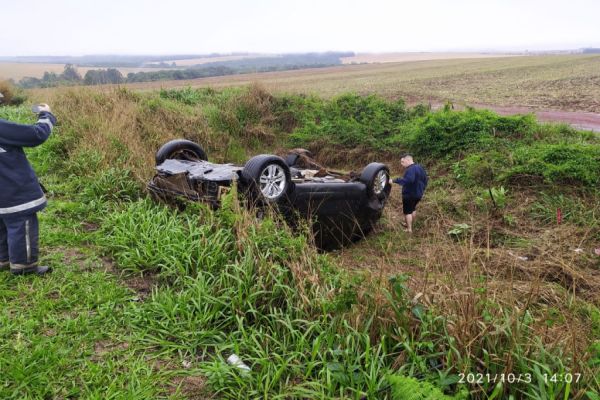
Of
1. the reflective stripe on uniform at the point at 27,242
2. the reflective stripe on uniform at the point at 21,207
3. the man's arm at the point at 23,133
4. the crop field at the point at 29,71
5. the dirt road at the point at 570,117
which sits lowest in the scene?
the reflective stripe on uniform at the point at 27,242

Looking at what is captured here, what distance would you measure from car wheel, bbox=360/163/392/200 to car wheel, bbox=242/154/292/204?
1.53 metres

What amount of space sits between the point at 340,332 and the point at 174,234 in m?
2.29

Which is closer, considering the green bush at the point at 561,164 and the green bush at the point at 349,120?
the green bush at the point at 561,164

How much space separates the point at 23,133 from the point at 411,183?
208 inches

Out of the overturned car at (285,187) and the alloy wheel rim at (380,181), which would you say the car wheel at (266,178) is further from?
the alloy wheel rim at (380,181)

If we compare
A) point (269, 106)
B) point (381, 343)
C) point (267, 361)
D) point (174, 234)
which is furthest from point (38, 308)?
point (269, 106)

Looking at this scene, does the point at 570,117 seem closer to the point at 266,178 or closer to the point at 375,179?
the point at 375,179

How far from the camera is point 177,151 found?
6176mm

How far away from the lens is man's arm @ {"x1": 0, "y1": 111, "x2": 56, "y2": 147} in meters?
3.52

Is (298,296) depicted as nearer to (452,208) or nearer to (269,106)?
(452,208)

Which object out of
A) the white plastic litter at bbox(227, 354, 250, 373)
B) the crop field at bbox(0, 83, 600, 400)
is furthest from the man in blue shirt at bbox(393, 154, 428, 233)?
the white plastic litter at bbox(227, 354, 250, 373)

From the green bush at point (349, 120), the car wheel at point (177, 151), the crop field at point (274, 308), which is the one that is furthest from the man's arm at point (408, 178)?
the green bush at point (349, 120)

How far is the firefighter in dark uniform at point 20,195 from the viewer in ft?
11.7

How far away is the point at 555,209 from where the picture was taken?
22.5ft
